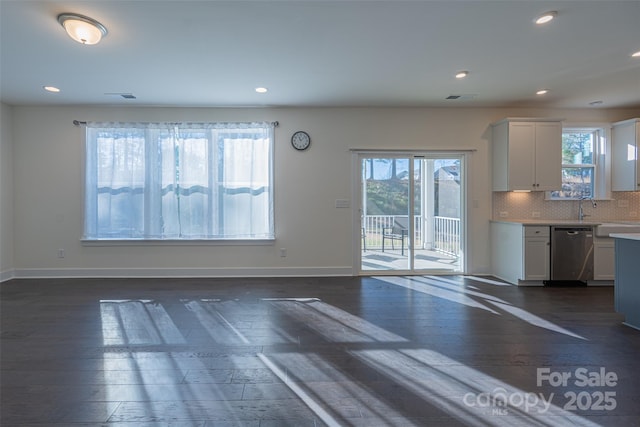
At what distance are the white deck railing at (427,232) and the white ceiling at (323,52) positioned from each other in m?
1.91

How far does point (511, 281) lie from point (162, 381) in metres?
4.72

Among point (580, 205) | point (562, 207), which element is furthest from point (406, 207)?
point (580, 205)

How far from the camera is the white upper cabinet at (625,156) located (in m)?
4.83

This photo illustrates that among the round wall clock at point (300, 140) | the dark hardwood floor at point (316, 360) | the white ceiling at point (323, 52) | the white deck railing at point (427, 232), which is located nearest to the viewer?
the dark hardwood floor at point (316, 360)

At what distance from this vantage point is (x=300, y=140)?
5.18m

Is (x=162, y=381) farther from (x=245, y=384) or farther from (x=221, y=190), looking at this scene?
(x=221, y=190)

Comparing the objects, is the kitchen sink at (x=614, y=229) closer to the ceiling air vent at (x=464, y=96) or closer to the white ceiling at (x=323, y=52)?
the white ceiling at (x=323, y=52)

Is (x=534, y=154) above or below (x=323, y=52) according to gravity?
below

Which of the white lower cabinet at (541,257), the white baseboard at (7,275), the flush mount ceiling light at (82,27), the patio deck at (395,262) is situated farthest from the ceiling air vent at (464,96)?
the white baseboard at (7,275)

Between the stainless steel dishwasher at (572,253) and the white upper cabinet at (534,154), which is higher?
the white upper cabinet at (534,154)

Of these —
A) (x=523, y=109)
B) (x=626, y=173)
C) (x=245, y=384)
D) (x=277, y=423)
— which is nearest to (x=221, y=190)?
(x=245, y=384)

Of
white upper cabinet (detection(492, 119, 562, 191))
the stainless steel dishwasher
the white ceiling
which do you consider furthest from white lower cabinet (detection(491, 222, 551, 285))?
the white ceiling

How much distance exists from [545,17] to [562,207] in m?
3.62

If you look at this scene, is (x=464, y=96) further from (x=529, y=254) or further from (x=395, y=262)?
(x=395, y=262)
